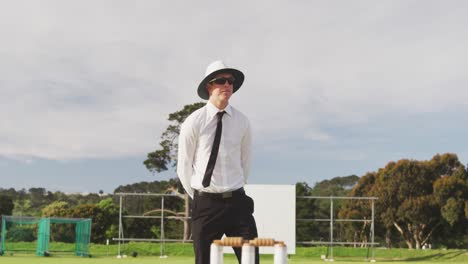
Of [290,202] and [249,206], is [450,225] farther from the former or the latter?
[249,206]

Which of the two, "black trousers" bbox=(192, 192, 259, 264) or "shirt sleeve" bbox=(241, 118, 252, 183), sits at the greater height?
"shirt sleeve" bbox=(241, 118, 252, 183)

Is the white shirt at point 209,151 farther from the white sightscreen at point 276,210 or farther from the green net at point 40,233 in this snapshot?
the green net at point 40,233

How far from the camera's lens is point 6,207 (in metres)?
46.0

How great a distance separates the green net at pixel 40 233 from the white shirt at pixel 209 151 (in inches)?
868

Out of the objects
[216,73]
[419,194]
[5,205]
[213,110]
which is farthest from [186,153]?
[5,205]

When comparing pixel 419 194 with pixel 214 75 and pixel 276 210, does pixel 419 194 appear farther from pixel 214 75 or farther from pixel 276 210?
pixel 214 75

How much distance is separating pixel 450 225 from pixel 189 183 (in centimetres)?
3650

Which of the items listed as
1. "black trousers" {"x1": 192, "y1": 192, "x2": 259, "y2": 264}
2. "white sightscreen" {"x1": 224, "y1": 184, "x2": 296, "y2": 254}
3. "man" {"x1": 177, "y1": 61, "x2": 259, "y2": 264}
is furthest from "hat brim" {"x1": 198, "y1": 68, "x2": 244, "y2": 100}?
"white sightscreen" {"x1": 224, "y1": 184, "x2": 296, "y2": 254}

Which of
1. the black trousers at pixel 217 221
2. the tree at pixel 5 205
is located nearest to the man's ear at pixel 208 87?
the black trousers at pixel 217 221

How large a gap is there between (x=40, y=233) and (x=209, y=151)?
2257cm

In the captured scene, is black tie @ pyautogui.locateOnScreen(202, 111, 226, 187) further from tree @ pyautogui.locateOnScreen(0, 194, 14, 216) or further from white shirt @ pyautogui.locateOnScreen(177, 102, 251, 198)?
tree @ pyautogui.locateOnScreen(0, 194, 14, 216)

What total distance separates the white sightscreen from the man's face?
19.8 meters

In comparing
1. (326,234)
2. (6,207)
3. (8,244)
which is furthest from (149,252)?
(6,207)

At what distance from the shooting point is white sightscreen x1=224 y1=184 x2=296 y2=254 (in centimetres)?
2447
